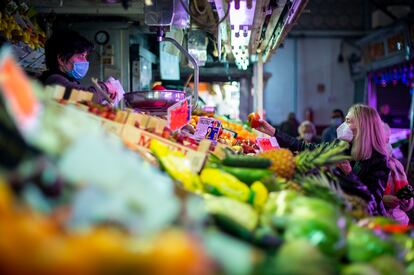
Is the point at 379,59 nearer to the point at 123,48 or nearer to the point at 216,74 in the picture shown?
the point at 216,74

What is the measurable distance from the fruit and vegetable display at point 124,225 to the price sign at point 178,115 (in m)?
0.85

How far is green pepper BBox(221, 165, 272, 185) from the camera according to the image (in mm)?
1959

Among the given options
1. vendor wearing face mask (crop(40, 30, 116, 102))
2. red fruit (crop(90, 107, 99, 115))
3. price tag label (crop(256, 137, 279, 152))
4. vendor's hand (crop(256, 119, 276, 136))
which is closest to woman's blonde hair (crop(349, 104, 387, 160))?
price tag label (crop(256, 137, 279, 152))

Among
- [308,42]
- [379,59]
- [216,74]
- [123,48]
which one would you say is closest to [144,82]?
[123,48]

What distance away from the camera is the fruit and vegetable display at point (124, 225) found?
956 mm

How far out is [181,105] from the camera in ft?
8.40

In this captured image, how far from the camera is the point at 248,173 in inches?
77.3

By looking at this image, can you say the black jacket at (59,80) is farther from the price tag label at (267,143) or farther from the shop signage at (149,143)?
the price tag label at (267,143)

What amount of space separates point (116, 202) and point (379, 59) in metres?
12.5

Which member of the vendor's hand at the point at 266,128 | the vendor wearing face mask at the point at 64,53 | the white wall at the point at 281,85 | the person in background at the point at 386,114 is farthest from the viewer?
the white wall at the point at 281,85

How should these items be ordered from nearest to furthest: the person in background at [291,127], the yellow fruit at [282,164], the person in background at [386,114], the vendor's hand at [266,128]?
the yellow fruit at [282,164] → the vendor's hand at [266,128] → the person in background at [291,127] → the person in background at [386,114]

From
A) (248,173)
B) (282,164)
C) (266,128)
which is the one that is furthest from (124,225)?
(266,128)

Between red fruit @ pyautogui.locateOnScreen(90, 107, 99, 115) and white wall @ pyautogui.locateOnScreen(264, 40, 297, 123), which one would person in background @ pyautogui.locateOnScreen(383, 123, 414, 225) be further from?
white wall @ pyautogui.locateOnScreen(264, 40, 297, 123)

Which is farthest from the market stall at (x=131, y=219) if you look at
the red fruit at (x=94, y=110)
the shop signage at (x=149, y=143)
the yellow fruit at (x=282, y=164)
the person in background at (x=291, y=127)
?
the person in background at (x=291, y=127)
